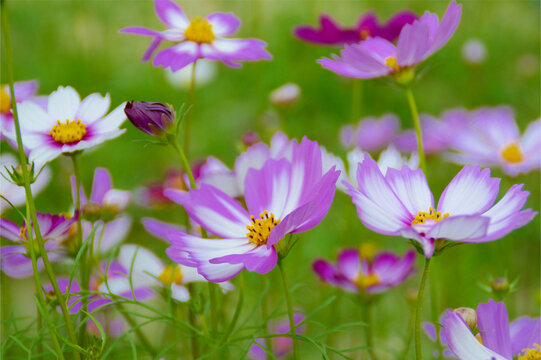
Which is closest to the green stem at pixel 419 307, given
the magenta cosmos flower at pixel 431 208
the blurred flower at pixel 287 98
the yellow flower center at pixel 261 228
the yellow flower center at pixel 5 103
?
the magenta cosmos flower at pixel 431 208

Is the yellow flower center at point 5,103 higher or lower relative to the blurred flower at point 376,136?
higher

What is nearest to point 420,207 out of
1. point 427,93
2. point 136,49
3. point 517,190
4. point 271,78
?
point 517,190

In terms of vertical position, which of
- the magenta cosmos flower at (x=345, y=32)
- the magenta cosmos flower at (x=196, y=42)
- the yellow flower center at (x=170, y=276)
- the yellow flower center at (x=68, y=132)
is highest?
the magenta cosmos flower at (x=196, y=42)

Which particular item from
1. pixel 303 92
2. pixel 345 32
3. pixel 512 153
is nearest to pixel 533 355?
pixel 345 32

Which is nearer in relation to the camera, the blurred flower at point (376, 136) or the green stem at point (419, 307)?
the green stem at point (419, 307)

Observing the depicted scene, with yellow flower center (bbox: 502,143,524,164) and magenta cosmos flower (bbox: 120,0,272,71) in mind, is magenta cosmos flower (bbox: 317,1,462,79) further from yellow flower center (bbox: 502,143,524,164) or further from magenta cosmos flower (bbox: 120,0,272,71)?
yellow flower center (bbox: 502,143,524,164)

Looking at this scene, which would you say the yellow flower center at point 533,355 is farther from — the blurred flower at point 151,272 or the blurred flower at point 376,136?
the blurred flower at point 376,136

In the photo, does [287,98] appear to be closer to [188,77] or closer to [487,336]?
[487,336]

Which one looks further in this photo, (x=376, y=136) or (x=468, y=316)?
(x=376, y=136)
